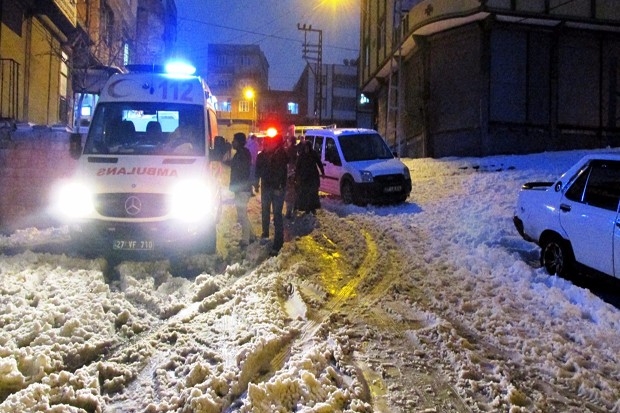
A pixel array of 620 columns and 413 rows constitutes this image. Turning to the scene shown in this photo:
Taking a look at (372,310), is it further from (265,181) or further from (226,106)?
(226,106)

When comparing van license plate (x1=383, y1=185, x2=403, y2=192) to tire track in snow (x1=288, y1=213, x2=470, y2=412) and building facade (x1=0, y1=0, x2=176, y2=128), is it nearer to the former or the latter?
tire track in snow (x1=288, y1=213, x2=470, y2=412)

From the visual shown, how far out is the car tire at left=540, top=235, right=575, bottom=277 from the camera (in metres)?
7.30

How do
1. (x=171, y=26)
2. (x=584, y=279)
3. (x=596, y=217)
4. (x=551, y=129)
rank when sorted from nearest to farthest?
(x=596, y=217) → (x=584, y=279) → (x=551, y=129) → (x=171, y=26)

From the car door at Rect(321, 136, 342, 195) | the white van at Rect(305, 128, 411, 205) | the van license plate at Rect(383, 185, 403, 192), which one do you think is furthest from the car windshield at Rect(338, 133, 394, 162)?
the van license plate at Rect(383, 185, 403, 192)

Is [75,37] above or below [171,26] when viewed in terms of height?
below

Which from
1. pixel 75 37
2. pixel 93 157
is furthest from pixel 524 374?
pixel 75 37

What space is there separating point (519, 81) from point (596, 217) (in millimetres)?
17982

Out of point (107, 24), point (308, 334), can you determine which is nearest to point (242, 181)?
point (308, 334)

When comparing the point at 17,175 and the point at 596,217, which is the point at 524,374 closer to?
the point at 596,217

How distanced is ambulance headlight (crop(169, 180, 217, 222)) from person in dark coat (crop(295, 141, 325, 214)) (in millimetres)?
4964

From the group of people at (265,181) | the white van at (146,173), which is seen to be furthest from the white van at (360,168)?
the white van at (146,173)

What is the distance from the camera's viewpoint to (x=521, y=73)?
23141mm

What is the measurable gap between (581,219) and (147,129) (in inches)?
245

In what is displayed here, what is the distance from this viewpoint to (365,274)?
7.98 metres
